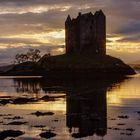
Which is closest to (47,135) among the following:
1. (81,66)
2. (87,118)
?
(87,118)

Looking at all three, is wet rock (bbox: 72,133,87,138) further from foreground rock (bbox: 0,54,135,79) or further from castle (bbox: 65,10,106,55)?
castle (bbox: 65,10,106,55)

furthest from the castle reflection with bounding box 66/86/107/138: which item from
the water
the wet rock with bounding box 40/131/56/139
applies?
the wet rock with bounding box 40/131/56/139

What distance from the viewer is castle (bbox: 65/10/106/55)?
133 metres

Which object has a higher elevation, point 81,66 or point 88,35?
point 88,35

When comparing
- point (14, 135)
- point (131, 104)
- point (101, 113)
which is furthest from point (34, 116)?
point (131, 104)

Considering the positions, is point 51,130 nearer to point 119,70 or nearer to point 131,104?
point 131,104

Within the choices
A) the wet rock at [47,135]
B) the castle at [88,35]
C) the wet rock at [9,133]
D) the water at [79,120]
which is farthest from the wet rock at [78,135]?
the castle at [88,35]

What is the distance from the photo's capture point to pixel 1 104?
43.8 meters

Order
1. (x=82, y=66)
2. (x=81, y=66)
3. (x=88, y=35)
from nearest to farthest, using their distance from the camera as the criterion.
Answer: (x=88, y=35)
(x=82, y=66)
(x=81, y=66)

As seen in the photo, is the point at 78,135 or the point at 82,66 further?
the point at 82,66

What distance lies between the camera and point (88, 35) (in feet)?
440

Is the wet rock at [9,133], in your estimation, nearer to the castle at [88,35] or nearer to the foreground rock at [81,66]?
the foreground rock at [81,66]

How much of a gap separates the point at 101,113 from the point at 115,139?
10.9 meters

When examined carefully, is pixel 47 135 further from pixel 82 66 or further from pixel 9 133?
pixel 82 66
